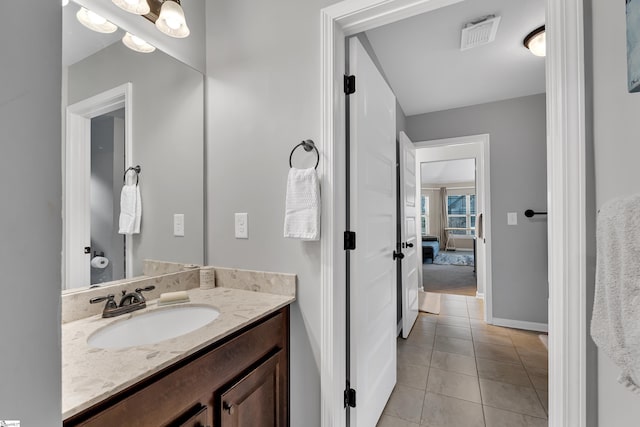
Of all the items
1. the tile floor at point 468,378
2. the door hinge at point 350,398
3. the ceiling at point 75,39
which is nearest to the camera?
the ceiling at point 75,39

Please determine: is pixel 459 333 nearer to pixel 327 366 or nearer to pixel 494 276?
pixel 494 276

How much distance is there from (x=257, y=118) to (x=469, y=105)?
2871 mm

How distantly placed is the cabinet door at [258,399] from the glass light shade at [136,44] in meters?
1.46

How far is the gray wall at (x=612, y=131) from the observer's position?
2.19ft

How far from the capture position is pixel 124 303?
112 centimetres

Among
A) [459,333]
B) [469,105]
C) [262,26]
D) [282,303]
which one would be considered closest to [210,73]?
[262,26]

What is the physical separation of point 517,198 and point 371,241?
245 centimetres

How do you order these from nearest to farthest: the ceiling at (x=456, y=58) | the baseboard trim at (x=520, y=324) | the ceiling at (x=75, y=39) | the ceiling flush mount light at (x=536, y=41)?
the ceiling at (x=75, y=39) → the ceiling at (x=456, y=58) → the ceiling flush mount light at (x=536, y=41) → the baseboard trim at (x=520, y=324)

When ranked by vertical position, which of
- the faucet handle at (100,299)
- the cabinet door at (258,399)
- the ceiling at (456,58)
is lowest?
the cabinet door at (258,399)

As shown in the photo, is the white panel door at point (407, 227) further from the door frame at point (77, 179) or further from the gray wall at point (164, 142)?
the door frame at point (77, 179)

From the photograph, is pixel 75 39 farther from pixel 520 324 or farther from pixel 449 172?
pixel 449 172

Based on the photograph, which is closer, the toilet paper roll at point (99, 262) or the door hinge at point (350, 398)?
the toilet paper roll at point (99, 262)

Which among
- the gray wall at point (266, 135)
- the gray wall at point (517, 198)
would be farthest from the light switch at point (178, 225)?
the gray wall at point (517, 198)

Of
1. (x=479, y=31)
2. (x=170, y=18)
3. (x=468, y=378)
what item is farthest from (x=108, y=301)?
(x=479, y=31)
